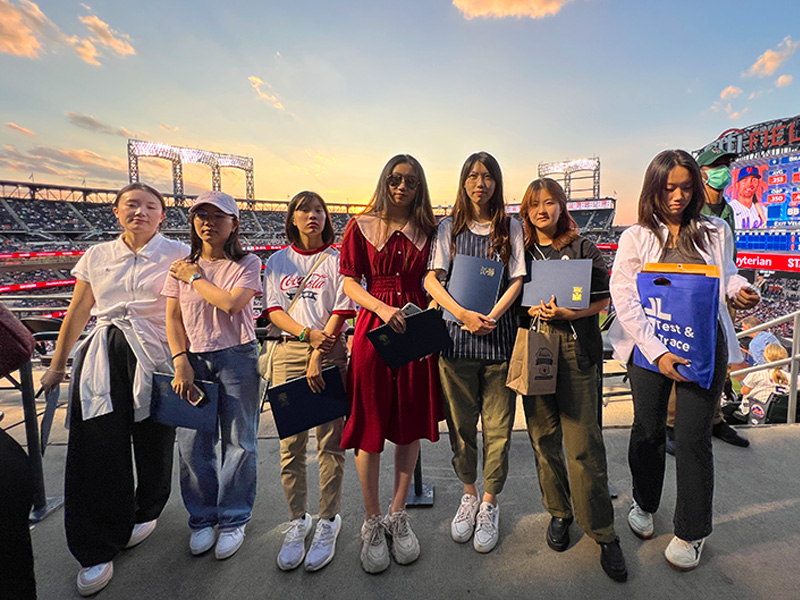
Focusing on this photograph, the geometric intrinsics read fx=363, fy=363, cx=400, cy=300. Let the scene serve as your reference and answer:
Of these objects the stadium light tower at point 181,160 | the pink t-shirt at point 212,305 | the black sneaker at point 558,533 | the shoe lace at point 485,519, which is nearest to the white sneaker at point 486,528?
the shoe lace at point 485,519

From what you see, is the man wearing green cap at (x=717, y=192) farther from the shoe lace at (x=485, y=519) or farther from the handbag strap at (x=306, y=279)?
the handbag strap at (x=306, y=279)

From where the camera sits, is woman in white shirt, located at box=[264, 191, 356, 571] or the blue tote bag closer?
the blue tote bag

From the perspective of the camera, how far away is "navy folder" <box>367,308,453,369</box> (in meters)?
1.63

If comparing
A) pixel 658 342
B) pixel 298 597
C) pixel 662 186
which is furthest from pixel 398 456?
pixel 662 186

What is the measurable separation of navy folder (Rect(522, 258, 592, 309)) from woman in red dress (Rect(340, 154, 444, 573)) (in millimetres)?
538

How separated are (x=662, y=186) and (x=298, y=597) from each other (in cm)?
254

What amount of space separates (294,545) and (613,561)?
1555 millimetres

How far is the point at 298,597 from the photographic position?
5.40 feet

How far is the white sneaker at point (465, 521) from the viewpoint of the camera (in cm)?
191

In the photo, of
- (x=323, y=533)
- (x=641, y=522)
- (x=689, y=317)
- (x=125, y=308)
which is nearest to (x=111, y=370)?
(x=125, y=308)

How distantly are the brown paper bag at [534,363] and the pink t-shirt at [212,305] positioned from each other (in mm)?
1331

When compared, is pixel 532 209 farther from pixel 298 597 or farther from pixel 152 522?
pixel 152 522

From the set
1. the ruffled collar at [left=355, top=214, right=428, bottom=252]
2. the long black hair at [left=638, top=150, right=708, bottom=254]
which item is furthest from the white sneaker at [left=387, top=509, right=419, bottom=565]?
the long black hair at [left=638, top=150, right=708, bottom=254]

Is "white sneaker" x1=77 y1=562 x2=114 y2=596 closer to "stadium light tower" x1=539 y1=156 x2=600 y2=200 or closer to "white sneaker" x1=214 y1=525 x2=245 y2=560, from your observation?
"white sneaker" x1=214 y1=525 x2=245 y2=560
